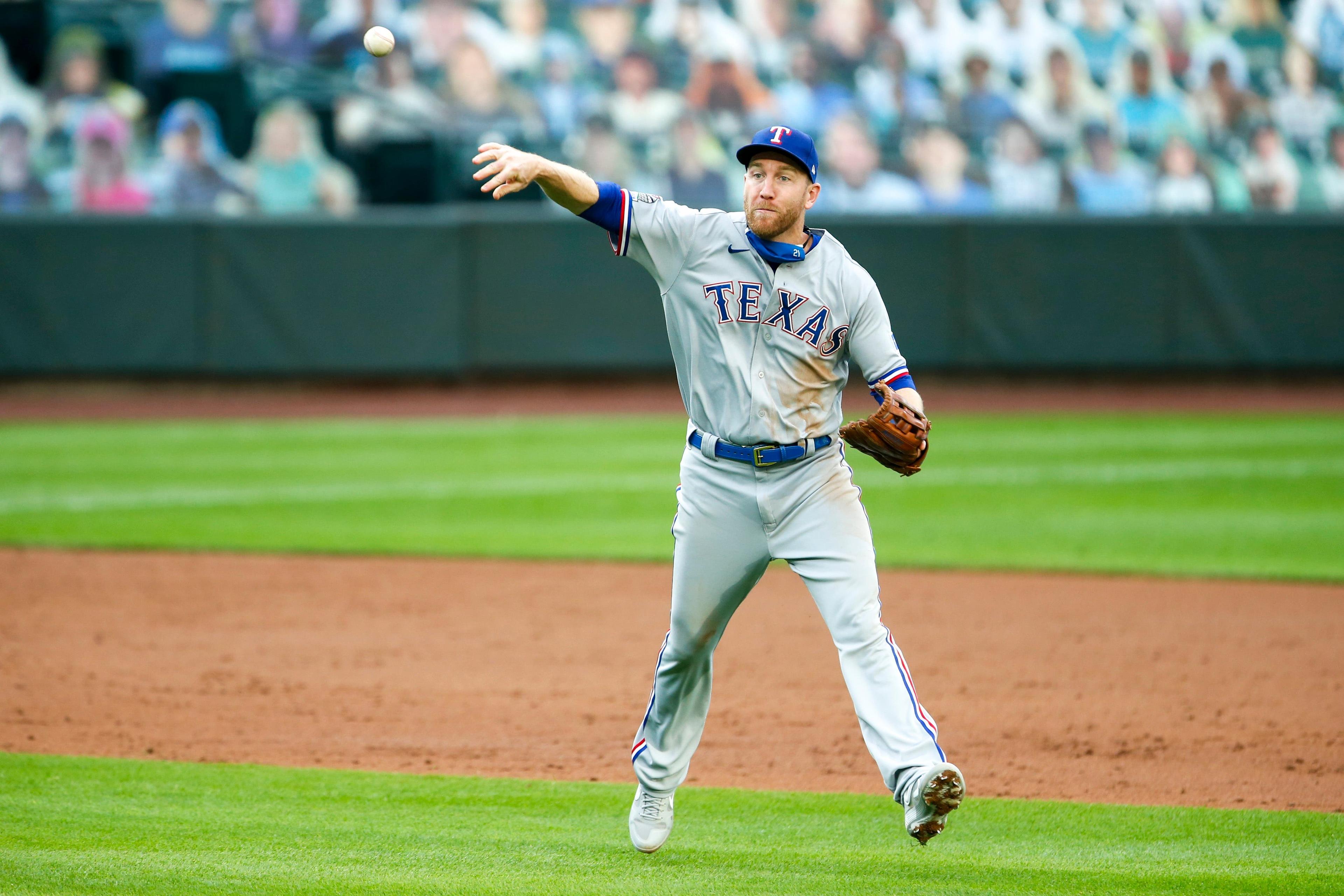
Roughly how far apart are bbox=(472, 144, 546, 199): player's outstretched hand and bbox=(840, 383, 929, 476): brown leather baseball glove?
1031mm

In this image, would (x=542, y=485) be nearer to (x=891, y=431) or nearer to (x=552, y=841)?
(x=552, y=841)

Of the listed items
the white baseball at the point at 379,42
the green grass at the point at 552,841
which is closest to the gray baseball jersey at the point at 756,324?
the green grass at the point at 552,841

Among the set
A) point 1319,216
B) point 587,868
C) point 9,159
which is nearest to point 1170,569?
point 587,868

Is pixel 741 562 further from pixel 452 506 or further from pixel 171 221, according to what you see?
pixel 171 221

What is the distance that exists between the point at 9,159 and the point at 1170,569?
1263 centimetres

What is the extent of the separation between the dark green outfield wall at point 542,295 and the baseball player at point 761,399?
37.7ft

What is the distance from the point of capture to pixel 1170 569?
8.55m

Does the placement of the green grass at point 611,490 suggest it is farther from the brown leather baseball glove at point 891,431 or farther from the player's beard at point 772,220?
the player's beard at point 772,220

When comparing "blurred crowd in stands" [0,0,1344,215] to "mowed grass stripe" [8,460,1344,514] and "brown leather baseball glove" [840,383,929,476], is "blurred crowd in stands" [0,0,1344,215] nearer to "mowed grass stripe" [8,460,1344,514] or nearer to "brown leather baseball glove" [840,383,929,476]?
"mowed grass stripe" [8,460,1344,514]

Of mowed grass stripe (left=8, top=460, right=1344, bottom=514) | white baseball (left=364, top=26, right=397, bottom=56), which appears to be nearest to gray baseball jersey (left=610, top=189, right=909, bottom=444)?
white baseball (left=364, top=26, right=397, bottom=56)

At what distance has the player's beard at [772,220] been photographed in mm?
3879

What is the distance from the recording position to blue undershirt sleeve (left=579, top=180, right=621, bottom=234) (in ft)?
12.9

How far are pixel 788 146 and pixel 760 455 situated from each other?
0.79m

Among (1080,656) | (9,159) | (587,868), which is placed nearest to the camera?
(587,868)
